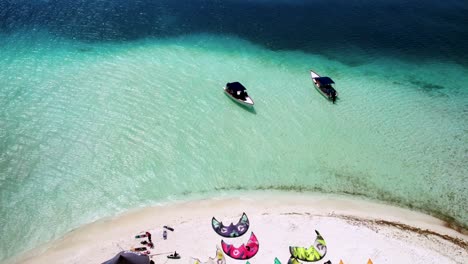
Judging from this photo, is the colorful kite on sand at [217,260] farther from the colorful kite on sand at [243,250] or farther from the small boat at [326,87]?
the small boat at [326,87]

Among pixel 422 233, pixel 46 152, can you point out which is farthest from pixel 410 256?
pixel 46 152

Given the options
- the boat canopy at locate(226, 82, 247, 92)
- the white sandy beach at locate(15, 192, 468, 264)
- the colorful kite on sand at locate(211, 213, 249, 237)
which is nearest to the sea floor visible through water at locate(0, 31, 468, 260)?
the white sandy beach at locate(15, 192, 468, 264)

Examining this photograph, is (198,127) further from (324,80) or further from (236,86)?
(324,80)

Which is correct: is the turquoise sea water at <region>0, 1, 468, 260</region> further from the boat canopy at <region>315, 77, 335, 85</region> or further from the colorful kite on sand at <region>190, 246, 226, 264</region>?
the colorful kite on sand at <region>190, 246, 226, 264</region>

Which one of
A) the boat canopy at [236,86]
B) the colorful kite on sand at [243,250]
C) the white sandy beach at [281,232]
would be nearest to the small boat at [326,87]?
the boat canopy at [236,86]

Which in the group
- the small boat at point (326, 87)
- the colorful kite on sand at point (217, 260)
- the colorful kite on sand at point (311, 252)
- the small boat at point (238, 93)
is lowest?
the colorful kite on sand at point (217, 260)
